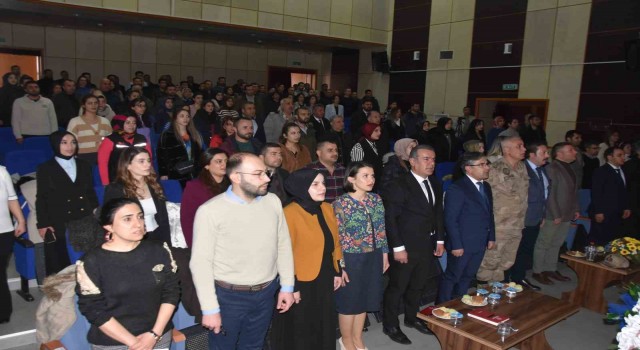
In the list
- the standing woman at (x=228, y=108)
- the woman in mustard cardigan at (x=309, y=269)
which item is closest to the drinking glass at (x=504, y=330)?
the woman in mustard cardigan at (x=309, y=269)

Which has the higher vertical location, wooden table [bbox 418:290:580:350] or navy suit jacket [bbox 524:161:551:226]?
navy suit jacket [bbox 524:161:551:226]

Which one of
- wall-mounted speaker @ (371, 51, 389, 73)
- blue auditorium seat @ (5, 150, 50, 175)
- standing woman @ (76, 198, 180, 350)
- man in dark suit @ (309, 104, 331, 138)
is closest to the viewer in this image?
standing woman @ (76, 198, 180, 350)

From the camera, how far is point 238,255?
240cm

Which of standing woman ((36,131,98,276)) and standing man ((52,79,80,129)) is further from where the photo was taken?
standing man ((52,79,80,129))

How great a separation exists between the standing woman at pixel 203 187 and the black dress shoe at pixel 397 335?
170 cm

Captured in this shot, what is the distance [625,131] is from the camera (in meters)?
9.27

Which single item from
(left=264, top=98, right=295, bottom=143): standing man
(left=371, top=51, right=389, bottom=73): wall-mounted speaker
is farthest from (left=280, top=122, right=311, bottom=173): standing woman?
(left=371, top=51, right=389, bottom=73): wall-mounted speaker

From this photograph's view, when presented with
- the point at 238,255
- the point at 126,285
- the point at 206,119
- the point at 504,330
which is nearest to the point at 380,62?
the point at 206,119

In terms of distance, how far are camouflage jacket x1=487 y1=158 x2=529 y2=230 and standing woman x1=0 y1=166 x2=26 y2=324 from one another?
3.84 m

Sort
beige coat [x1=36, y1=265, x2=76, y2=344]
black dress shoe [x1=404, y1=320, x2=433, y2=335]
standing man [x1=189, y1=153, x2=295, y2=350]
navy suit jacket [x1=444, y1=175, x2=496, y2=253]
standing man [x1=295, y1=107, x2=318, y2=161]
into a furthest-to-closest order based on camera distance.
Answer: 1. standing man [x1=295, y1=107, x2=318, y2=161]
2. navy suit jacket [x1=444, y1=175, x2=496, y2=253]
3. black dress shoe [x1=404, y1=320, x2=433, y2=335]
4. beige coat [x1=36, y1=265, x2=76, y2=344]
5. standing man [x1=189, y1=153, x2=295, y2=350]

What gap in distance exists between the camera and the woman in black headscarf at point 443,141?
7598 mm

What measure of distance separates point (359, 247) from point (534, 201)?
241 centimetres

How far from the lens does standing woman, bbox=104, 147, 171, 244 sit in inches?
118

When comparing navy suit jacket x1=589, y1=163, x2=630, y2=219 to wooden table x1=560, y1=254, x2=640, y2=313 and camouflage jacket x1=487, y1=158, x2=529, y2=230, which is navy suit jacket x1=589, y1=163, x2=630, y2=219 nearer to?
wooden table x1=560, y1=254, x2=640, y2=313
